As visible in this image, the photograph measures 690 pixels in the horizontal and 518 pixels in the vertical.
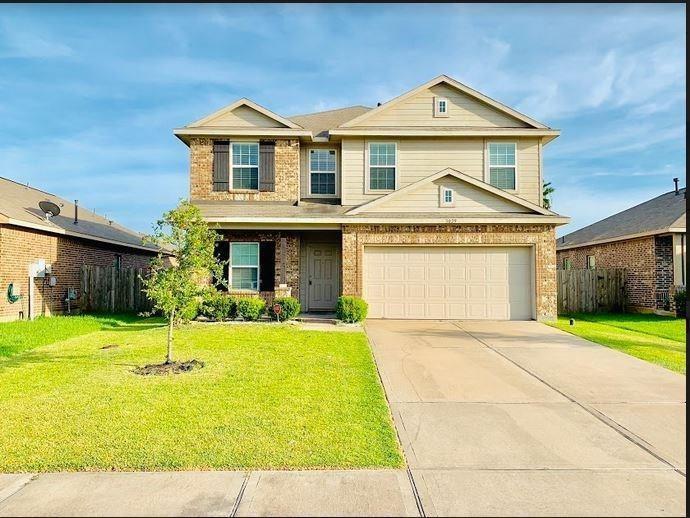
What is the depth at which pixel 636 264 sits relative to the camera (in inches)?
618

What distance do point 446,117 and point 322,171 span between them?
458cm

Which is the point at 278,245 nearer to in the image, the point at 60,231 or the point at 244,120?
the point at 244,120

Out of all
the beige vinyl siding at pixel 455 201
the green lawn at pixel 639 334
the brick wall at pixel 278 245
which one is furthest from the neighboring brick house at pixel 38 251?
the green lawn at pixel 639 334

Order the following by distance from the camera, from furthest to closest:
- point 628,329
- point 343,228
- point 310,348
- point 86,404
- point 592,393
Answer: point 343,228 → point 628,329 → point 310,348 → point 592,393 → point 86,404

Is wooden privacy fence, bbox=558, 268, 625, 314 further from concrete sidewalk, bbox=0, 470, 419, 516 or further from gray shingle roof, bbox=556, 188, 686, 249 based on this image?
concrete sidewalk, bbox=0, 470, 419, 516

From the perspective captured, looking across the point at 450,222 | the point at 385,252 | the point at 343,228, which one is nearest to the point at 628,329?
the point at 450,222

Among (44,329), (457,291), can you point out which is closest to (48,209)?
(44,329)

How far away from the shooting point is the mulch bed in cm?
660

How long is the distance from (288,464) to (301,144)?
1232 cm

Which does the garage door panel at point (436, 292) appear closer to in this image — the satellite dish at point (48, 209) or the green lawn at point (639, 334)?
the green lawn at point (639, 334)

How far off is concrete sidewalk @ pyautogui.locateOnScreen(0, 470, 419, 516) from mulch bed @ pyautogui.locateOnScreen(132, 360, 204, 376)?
311 centimetres

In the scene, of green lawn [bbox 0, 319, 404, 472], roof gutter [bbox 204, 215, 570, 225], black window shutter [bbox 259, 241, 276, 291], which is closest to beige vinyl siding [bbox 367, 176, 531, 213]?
roof gutter [bbox 204, 215, 570, 225]

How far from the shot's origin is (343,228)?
12664 mm

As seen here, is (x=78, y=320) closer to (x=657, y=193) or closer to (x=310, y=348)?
(x=310, y=348)
